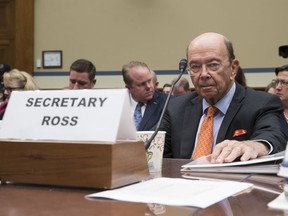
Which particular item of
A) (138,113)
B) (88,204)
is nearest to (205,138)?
(88,204)

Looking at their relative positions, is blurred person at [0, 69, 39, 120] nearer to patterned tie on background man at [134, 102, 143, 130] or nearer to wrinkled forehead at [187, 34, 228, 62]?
patterned tie on background man at [134, 102, 143, 130]

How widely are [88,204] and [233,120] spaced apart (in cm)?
121

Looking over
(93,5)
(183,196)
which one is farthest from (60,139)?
(93,5)

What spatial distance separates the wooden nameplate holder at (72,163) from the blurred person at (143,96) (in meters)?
2.18

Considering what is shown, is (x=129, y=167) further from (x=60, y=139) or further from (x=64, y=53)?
(x=64, y=53)

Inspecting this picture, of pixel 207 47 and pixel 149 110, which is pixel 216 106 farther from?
pixel 149 110

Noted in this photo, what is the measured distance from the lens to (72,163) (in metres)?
0.84

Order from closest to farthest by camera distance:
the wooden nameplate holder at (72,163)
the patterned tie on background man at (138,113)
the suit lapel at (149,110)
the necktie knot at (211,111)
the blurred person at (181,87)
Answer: the wooden nameplate holder at (72,163)
the necktie knot at (211,111)
the suit lapel at (149,110)
the patterned tie on background man at (138,113)
the blurred person at (181,87)

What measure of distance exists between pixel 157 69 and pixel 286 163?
4.96 metres

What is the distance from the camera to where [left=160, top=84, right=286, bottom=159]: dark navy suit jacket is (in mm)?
1793

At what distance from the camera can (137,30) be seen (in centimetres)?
575

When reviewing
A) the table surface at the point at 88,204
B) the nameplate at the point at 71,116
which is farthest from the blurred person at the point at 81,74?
the table surface at the point at 88,204

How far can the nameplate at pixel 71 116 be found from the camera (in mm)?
855

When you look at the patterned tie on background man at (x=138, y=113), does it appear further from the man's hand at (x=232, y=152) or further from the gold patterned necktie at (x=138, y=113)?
the man's hand at (x=232, y=152)
